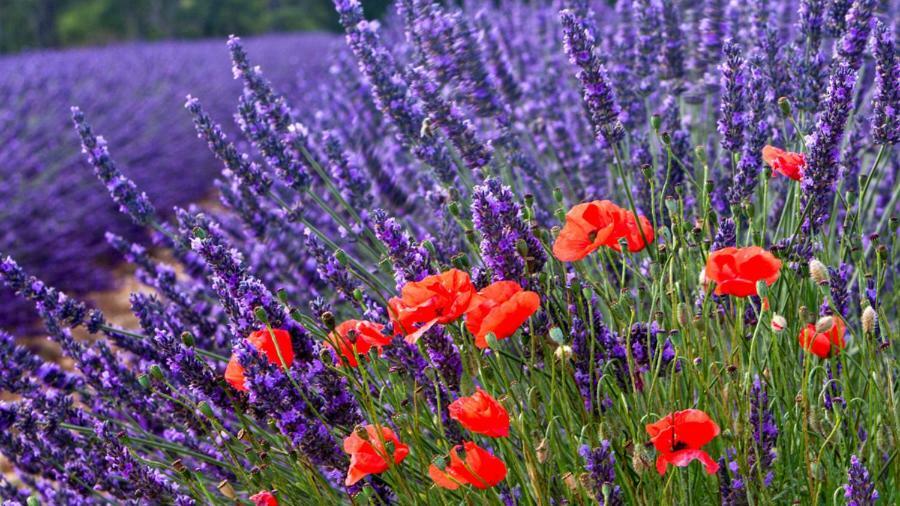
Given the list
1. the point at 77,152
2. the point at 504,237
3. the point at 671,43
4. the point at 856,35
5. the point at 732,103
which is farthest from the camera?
the point at 77,152

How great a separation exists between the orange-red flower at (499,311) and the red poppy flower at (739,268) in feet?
0.79

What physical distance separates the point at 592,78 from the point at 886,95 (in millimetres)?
521

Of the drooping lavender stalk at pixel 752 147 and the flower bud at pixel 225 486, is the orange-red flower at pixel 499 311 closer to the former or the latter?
the flower bud at pixel 225 486

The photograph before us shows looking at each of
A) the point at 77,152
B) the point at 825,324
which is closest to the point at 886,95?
the point at 825,324

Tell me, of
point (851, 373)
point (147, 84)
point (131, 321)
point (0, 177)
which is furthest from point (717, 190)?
point (147, 84)

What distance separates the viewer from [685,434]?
4.09 feet

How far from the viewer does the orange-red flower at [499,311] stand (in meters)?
1.30

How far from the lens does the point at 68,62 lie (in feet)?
34.4

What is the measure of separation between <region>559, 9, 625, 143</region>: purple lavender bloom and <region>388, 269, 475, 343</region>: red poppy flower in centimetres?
60

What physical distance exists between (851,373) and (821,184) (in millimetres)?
523

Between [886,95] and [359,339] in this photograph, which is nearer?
[359,339]

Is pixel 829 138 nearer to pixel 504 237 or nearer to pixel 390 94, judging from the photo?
pixel 504 237

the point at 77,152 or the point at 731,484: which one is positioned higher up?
the point at 731,484

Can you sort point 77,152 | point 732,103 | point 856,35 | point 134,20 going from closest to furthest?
point 732,103 → point 856,35 → point 77,152 → point 134,20
